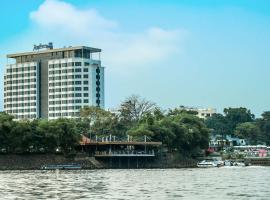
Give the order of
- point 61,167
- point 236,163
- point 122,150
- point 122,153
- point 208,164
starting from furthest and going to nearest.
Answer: point 236,163, point 208,164, point 122,150, point 122,153, point 61,167

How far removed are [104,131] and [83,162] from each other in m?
34.9

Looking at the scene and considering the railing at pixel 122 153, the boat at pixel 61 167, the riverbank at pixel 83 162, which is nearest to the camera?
the boat at pixel 61 167

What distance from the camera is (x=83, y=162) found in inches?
5595

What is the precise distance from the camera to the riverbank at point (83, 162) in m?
131

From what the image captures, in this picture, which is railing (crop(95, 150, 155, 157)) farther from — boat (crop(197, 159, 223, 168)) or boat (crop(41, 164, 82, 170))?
boat (crop(41, 164, 82, 170))

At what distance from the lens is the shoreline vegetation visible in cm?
13125

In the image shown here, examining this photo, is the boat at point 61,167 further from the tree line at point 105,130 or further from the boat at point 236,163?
the boat at point 236,163

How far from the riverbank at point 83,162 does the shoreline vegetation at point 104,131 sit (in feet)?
2.82

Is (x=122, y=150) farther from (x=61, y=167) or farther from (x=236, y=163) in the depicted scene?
(x=236, y=163)

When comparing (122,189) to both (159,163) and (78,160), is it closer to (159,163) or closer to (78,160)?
(78,160)

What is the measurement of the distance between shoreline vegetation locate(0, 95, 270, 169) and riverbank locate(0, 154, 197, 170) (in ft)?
2.82

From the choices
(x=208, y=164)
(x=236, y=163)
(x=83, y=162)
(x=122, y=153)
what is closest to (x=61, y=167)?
(x=83, y=162)

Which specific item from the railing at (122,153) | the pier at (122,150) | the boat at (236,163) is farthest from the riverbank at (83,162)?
the boat at (236,163)

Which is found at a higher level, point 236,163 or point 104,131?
point 104,131
